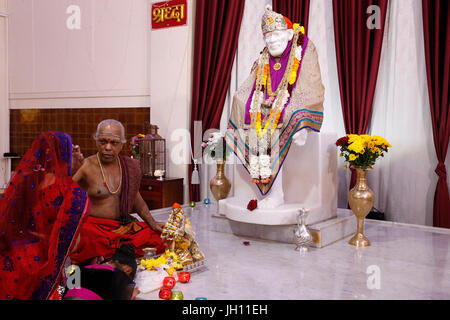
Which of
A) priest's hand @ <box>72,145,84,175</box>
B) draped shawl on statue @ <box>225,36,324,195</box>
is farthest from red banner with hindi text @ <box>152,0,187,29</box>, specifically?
priest's hand @ <box>72,145,84,175</box>

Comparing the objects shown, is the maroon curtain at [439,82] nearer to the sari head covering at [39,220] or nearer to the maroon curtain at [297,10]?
the maroon curtain at [297,10]

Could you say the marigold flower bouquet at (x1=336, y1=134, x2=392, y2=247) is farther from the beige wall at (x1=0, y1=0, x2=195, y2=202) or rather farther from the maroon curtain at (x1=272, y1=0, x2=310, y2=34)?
the beige wall at (x1=0, y1=0, x2=195, y2=202)

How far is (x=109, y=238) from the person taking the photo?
12.0 ft

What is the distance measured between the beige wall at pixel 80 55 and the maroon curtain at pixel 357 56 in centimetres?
348

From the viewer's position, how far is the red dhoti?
11.5ft

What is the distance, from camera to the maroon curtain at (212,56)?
22.9 feet

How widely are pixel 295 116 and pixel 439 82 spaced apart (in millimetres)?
2161

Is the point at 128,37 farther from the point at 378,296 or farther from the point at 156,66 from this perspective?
the point at 378,296

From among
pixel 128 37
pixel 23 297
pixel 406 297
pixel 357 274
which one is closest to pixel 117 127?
pixel 23 297

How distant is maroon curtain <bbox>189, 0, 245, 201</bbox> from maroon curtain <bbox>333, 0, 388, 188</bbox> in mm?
1722

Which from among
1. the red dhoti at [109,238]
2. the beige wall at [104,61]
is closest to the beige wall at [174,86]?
the beige wall at [104,61]

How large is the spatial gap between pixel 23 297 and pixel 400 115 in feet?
16.5

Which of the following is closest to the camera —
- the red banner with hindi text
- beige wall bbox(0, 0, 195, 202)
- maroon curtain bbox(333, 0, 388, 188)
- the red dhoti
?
the red dhoti

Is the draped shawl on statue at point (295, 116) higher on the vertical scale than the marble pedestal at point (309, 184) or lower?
higher
